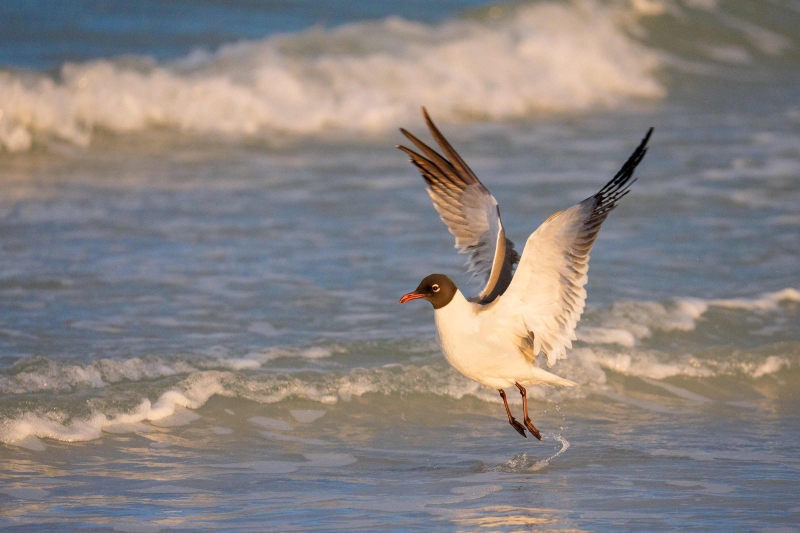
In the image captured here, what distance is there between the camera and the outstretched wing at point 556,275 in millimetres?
5449

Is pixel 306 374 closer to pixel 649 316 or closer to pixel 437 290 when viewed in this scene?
pixel 437 290

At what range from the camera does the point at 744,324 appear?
7539 mm

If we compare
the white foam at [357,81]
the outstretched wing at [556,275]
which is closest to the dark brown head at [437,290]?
the outstretched wing at [556,275]

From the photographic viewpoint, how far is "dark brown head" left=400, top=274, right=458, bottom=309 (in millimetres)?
5590

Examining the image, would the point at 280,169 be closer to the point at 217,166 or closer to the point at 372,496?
the point at 217,166

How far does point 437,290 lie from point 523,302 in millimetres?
493

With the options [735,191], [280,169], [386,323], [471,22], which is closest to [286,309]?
[386,323]

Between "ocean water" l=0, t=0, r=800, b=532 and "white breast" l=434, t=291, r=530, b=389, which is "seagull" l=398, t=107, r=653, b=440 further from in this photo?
"ocean water" l=0, t=0, r=800, b=532

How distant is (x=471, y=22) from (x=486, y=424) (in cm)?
1290

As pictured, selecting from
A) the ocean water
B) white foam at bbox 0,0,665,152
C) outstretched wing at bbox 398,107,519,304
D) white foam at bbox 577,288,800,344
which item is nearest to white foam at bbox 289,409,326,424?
the ocean water

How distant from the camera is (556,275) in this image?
18.6 ft

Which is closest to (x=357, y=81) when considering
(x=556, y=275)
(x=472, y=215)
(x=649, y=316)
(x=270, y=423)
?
(x=649, y=316)

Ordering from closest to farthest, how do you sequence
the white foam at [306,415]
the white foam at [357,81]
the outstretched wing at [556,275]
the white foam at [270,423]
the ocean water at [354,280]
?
1. the ocean water at [354,280]
2. the outstretched wing at [556,275]
3. the white foam at [270,423]
4. the white foam at [306,415]
5. the white foam at [357,81]

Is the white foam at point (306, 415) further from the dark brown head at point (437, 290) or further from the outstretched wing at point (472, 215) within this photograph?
the outstretched wing at point (472, 215)
